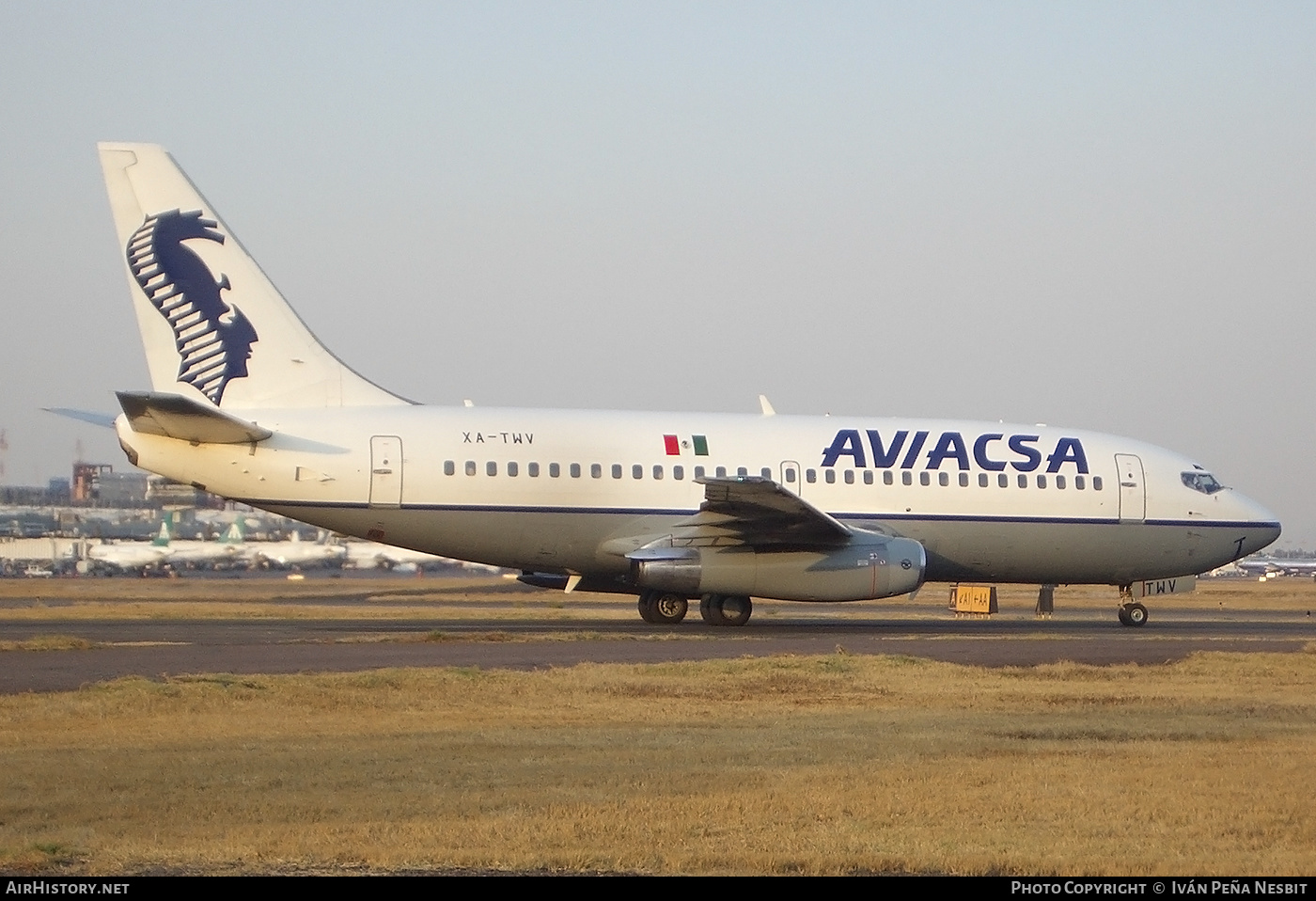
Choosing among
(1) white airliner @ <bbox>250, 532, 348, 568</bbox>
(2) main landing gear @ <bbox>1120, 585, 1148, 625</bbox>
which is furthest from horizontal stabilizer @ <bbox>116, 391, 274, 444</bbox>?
(1) white airliner @ <bbox>250, 532, 348, 568</bbox>

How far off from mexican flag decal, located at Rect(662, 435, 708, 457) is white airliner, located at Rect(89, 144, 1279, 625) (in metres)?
0.04

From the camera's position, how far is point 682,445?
93.5 ft

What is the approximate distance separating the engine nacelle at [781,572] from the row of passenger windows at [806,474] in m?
1.70

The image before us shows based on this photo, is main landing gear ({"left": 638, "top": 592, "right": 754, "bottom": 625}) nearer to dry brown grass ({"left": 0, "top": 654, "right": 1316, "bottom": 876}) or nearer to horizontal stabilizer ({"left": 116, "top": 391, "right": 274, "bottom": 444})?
horizontal stabilizer ({"left": 116, "top": 391, "right": 274, "bottom": 444})

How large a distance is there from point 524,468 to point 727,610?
15.4 feet

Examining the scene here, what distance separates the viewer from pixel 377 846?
7.91 meters

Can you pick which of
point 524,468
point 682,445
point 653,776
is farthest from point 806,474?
point 653,776

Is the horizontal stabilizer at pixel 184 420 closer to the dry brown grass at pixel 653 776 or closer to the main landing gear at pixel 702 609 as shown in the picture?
the main landing gear at pixel 702 609

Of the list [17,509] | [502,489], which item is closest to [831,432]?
[502,489]

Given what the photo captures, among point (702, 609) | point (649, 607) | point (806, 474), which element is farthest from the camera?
point (649, 607)

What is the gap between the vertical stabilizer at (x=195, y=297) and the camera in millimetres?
26344

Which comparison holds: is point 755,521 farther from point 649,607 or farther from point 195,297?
point 195,297

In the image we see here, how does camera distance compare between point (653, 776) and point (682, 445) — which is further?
point (682, 445)
